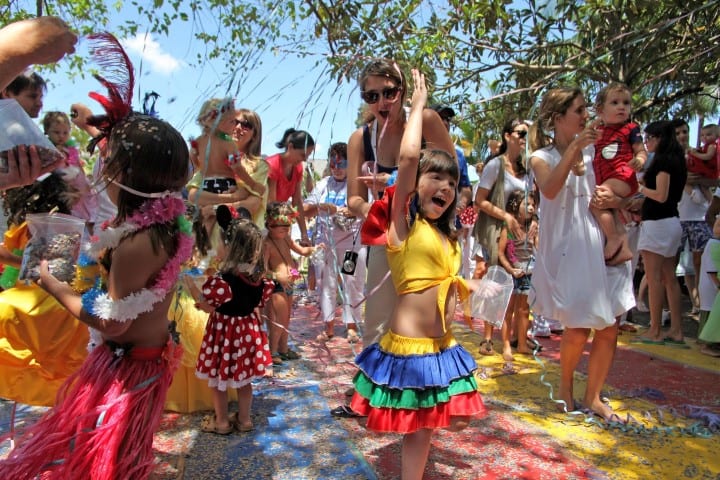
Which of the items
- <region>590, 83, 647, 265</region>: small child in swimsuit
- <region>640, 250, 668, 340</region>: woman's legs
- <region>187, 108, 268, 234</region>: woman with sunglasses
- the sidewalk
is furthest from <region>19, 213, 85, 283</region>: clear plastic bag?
<region>640, 250, 668, 340</region>: woman's legs

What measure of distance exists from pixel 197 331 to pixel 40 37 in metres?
2.50

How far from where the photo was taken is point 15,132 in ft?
5.87

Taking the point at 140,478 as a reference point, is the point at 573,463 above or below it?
below

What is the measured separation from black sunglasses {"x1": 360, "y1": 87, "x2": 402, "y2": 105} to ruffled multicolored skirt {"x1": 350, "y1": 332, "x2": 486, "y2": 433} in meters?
1.26

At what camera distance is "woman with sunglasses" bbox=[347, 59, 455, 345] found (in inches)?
116

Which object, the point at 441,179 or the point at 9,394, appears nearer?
the point at 441,179

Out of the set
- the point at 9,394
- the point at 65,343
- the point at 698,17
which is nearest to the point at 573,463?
the point at 65,343

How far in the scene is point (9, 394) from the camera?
116 inches

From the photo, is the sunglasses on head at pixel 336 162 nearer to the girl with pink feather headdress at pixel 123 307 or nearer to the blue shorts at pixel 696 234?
the girl with pink feather headdress at pixel 123 307

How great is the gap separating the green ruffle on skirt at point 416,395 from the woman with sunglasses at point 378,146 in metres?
0.60

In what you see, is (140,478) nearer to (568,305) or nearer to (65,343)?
(65,343)

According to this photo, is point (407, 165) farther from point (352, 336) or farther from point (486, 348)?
point (352, 336)

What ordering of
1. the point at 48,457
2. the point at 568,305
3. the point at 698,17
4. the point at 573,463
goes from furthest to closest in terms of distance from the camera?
1. the point at 698,17
2. the point at 568,305
3. the point at 573,463
4. the point at 48,457

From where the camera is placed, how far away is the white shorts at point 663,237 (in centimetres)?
570
